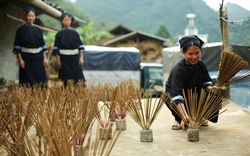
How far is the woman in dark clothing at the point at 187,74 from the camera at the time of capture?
3013mm

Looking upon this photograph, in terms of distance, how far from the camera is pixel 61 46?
5344 mm

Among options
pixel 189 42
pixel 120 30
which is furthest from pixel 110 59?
pixel 120 30

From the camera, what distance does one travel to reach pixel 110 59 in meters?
11.7

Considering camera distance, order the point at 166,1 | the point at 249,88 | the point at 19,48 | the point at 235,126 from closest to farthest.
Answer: the point at 235,126
the point at 249,88
the point at 19,48
the point at 166,1

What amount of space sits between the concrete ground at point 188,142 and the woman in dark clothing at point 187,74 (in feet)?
0.65

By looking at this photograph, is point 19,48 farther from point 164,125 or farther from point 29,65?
point 164,125

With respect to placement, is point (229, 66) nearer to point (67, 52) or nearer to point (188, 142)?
point (188, 142)

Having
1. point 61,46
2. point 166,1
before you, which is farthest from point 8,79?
point 166,1

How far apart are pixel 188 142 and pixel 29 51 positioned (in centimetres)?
328

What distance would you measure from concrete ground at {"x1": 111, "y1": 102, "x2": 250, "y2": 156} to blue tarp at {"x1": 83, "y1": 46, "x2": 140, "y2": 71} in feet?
26.7

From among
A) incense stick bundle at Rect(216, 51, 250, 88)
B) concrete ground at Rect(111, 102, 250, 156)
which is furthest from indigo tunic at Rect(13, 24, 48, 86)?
incense stick bundle at Rect(216, 51, 250, 88)

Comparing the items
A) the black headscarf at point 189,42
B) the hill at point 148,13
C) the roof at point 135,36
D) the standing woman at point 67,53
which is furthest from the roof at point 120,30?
the hill at point 148,13

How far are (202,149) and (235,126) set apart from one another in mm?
1000

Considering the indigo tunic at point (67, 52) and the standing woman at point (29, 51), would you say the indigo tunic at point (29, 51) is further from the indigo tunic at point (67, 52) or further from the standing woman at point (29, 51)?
the indigo tunic at point (67, 52)
